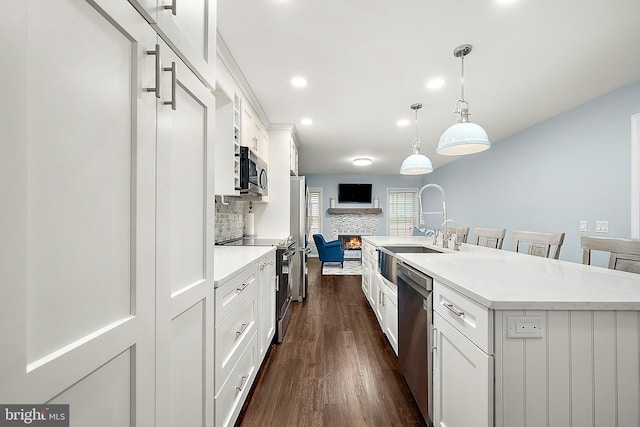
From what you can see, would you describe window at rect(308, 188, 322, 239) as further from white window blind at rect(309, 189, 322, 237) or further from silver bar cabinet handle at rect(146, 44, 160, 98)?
silver bar cabinet handle at rect(146, 44, 160, 98)

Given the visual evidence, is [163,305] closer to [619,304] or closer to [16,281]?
[16,281]

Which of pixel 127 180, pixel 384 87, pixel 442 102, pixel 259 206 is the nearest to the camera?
pixel 127 180

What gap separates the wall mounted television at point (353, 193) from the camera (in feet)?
27.0

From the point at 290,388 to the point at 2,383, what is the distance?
1.77 metres

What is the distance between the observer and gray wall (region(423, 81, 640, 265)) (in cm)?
283

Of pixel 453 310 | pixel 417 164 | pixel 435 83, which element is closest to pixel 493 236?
pixel 417 164

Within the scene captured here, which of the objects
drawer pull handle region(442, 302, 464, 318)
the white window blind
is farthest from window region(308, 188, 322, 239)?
drawer pull handle region(442, 302, 464, 318)

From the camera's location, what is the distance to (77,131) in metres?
0.53

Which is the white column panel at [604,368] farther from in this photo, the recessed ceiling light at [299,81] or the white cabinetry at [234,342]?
the recessed ceiling light at [299,81]

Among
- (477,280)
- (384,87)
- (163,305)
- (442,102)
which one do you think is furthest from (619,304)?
(442,102)

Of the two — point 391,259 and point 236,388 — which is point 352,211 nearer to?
point 391,259

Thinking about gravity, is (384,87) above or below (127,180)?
above

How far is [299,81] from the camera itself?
258 cm

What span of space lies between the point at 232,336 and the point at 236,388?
306 millimetres
